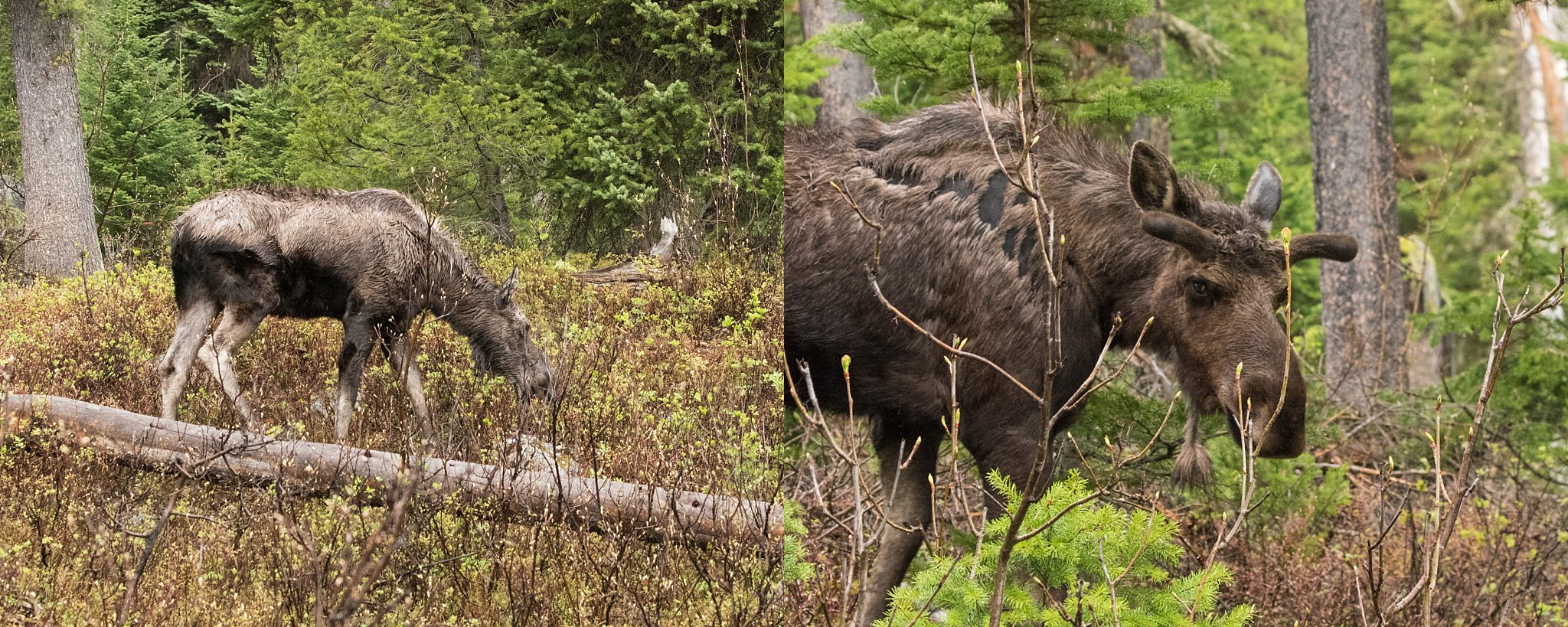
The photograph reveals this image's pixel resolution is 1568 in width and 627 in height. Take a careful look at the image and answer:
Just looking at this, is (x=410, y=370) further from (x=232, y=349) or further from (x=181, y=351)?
(x=181, y=351)

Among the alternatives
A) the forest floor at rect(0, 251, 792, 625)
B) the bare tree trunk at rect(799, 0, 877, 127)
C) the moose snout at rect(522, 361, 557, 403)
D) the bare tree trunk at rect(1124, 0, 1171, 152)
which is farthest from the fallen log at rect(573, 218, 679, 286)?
the bare tree trunk at rect(1124, 0, 1171, 152)

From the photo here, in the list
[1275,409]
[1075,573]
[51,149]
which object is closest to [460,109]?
[51,149]

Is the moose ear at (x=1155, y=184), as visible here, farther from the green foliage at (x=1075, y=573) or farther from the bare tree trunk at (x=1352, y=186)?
the bare tree trunk at (x=1352, y=186)

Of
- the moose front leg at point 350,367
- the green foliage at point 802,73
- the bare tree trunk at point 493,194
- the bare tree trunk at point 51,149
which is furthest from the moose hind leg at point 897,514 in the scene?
the bare tree trunk at point 51,149

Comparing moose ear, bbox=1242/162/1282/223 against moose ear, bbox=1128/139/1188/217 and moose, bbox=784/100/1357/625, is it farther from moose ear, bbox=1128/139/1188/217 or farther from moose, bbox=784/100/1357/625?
moose ear, bbox=1128/139/1188/217

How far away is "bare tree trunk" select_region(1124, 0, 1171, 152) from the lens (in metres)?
5.58

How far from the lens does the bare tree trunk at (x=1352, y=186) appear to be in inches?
355

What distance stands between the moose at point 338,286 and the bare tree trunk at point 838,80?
1.81m

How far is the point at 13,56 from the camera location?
3.70m

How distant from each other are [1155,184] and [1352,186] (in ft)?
20.8

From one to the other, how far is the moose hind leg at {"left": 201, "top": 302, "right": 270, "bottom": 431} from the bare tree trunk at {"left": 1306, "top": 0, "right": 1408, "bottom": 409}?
713 centimetres

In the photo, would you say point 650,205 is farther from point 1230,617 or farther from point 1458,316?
point 1458,316

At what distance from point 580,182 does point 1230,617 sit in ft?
7.15

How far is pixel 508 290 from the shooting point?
3.75m
